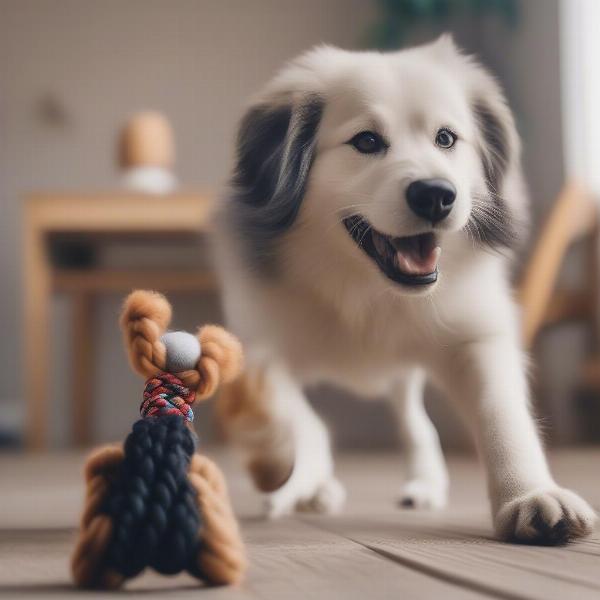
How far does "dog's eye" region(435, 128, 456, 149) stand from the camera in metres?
1.13

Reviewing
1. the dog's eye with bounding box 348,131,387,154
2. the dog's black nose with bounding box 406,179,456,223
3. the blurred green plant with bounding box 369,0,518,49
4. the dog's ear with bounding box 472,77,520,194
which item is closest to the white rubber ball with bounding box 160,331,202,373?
the dog's black nose with bounding box 406,179,456,223

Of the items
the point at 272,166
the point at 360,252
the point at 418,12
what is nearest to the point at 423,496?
the point at 360,252

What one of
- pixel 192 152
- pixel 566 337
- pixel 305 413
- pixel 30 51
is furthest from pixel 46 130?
pixel 305 413

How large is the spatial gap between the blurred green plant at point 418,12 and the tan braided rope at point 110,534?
105 inches

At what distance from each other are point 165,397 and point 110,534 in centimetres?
12

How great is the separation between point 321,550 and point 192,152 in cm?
304

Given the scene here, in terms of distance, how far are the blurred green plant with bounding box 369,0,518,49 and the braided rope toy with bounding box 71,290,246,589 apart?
8.53ft

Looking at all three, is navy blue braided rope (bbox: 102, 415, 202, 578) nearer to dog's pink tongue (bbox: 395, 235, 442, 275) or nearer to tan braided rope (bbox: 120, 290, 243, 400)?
tan braided rope (bbox: 120, 290, 243, 400)

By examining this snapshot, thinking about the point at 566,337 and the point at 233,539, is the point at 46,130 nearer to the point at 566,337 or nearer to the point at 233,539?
the point at 566,337

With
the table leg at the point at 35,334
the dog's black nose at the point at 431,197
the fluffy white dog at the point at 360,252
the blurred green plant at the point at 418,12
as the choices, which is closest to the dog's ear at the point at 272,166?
the fluffy white dog at the point at 360,252

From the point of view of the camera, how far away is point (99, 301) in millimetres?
3648

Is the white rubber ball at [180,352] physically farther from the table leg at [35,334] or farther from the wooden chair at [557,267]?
the table leg at [35,334]

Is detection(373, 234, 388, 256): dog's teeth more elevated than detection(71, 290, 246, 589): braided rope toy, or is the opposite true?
detection(373, 234, 388, 256): dog's teeth

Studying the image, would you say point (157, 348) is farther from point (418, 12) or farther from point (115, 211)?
point (418, 12)
